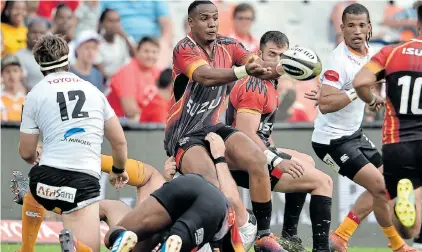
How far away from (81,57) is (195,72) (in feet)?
22.4

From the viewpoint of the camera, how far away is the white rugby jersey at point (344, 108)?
11.7 m

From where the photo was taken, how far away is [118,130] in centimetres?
984

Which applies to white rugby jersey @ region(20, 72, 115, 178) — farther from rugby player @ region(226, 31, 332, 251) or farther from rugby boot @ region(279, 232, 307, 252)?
rugby boot @ region(279, 232, 307, 252)

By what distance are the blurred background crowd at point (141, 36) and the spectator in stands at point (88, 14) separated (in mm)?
17

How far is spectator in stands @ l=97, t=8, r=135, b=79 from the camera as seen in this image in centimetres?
1777

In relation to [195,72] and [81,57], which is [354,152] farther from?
[81,57]

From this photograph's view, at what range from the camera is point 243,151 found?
10.6 meters

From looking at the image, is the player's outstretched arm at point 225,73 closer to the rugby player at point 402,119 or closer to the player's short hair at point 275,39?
the rugby player at point 402,119

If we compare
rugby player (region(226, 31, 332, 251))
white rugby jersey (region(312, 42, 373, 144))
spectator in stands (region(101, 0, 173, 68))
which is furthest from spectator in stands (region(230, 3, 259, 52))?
rugby player (region(226, 31, 332, 251))

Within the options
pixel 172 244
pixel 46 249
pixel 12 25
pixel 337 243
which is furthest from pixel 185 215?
pixel 12 25

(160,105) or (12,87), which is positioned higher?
(12,87)

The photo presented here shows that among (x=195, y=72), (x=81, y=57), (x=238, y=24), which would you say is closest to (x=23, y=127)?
(x=195, y=72)

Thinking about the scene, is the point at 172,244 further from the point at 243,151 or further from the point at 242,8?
the point at 242,8

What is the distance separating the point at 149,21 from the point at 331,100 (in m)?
7.83
